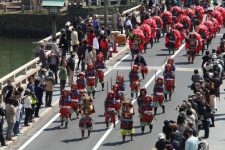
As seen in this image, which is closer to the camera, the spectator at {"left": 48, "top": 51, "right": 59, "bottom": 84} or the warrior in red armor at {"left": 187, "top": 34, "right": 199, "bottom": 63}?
the spectator at {"left": 48, "top": 51, "right": 59, "bottom": 84}

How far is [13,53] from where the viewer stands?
64.7 meters

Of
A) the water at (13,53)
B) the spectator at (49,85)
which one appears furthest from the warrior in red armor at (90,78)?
the water at (13,53)

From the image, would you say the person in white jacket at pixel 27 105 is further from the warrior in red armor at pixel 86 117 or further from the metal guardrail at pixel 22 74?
the metal guardrail at pixel 22 74

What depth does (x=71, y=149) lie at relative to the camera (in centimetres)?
2888

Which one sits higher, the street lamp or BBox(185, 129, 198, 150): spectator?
the street lamp

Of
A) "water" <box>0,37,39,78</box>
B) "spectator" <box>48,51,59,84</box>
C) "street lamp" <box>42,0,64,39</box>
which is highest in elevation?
"street lamp" <box>42,0,64,39</box>

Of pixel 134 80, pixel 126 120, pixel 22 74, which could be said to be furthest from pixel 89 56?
pixel 126 120

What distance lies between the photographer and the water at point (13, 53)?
5716 centimetres

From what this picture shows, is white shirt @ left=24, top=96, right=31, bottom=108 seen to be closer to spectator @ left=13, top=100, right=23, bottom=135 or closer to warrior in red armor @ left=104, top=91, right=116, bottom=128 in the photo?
spectator @ left=13, top=100, right=23, bottom=135

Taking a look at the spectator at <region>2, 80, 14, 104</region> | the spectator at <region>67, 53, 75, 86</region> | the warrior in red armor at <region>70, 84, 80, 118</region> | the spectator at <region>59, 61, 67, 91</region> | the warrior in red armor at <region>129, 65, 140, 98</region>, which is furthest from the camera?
the spectator at <region>67, 53, 75, 86</region>

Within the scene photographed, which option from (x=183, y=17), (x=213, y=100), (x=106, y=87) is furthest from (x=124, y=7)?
(x=213, y=100)

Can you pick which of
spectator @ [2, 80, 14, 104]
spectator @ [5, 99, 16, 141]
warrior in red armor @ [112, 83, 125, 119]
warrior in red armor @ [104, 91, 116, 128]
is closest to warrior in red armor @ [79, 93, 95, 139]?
warrior in red armor @ [104, 91, 116, 128]

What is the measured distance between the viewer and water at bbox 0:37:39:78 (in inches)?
2250

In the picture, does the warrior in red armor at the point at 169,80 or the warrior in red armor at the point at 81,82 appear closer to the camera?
the warrior in red armor at the point at 81,82
